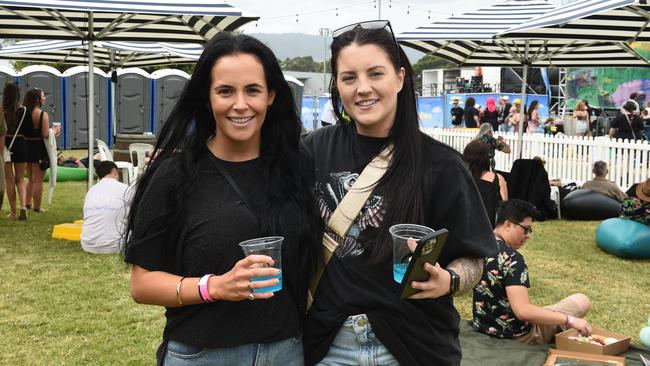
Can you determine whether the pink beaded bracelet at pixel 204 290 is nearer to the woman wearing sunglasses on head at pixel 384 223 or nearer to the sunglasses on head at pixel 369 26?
the woman wearing sunglasses on head at pixel 384 223

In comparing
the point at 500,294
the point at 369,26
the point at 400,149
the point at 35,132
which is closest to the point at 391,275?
the point at 400,149

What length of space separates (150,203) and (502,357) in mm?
3378

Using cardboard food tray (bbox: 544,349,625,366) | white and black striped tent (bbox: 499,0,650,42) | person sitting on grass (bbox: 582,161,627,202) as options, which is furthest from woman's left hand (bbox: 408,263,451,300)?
person sitting on grass (bbox: 582,161,627,202)

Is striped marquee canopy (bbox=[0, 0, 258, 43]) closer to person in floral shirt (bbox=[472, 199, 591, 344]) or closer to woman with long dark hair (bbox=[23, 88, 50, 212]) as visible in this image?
woman with long dark hair (bbox=[23, 88, 50, 212])

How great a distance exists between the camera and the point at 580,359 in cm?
419

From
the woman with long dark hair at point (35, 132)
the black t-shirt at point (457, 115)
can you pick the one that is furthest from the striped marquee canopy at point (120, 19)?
the black t-shirt at point (457, 115)

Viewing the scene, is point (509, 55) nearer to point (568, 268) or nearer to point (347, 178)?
point (568, 268)

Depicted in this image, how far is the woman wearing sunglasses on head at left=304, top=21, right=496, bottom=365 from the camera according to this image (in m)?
1.93

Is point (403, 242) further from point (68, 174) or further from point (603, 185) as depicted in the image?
point (68, 174)

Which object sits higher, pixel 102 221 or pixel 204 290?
pixel 204 290

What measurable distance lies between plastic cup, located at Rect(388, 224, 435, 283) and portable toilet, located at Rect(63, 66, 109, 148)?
20728 millimetres

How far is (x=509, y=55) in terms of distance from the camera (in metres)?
11.7

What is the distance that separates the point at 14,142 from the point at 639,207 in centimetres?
847

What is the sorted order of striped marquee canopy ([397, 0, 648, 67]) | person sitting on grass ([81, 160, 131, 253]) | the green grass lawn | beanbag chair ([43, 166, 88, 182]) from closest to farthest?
the green grass lawn < person sitting on grass ([81, 160, 131, 253]) < striped marquee canopy ([397, 0, 648, 67]) < beanbag chair ([43, 166, 88, 182])
